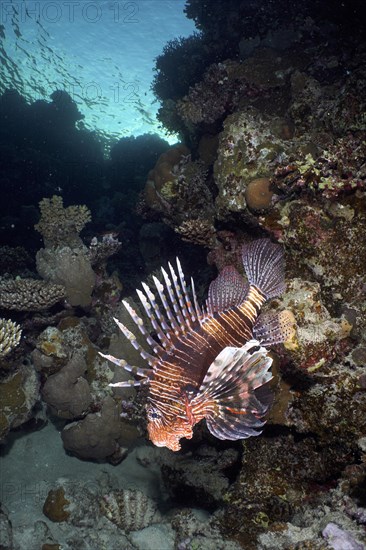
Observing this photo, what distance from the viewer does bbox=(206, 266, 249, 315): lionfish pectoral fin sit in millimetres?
3723

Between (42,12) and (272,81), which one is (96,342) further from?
(42,12)

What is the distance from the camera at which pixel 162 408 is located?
8.99ft

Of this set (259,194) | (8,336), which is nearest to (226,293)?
(259,194)

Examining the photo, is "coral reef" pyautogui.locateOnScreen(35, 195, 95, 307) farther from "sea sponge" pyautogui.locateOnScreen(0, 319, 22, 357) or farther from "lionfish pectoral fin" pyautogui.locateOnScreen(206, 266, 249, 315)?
"lionfish pectoral fin" pyautogui.locateOnScreen(206, 266, 249, 315)

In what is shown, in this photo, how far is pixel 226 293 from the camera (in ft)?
12.6

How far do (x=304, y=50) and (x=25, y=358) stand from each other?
25.8ft

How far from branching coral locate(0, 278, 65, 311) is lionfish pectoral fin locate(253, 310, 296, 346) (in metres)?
3.70

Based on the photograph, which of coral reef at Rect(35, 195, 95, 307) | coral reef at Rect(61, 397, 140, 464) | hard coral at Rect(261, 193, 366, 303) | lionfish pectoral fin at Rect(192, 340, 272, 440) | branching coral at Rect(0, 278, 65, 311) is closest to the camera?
lionfish pectoral fin at Rect(192, 340, 272, 440)

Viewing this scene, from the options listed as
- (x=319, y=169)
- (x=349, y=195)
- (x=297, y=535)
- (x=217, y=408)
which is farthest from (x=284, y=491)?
(x=319, y=169)

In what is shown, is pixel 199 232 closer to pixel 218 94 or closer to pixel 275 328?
pixel 275 328

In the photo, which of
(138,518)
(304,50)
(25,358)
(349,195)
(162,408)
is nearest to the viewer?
(162,408)

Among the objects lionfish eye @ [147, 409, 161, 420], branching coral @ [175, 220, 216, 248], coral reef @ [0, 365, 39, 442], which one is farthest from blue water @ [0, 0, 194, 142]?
lionfish eye @ [147, 409, 161, 420]

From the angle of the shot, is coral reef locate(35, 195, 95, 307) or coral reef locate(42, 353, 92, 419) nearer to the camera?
coral reef locate(42, 353, 92, 419)

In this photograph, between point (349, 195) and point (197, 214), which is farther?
point (197, 214)
